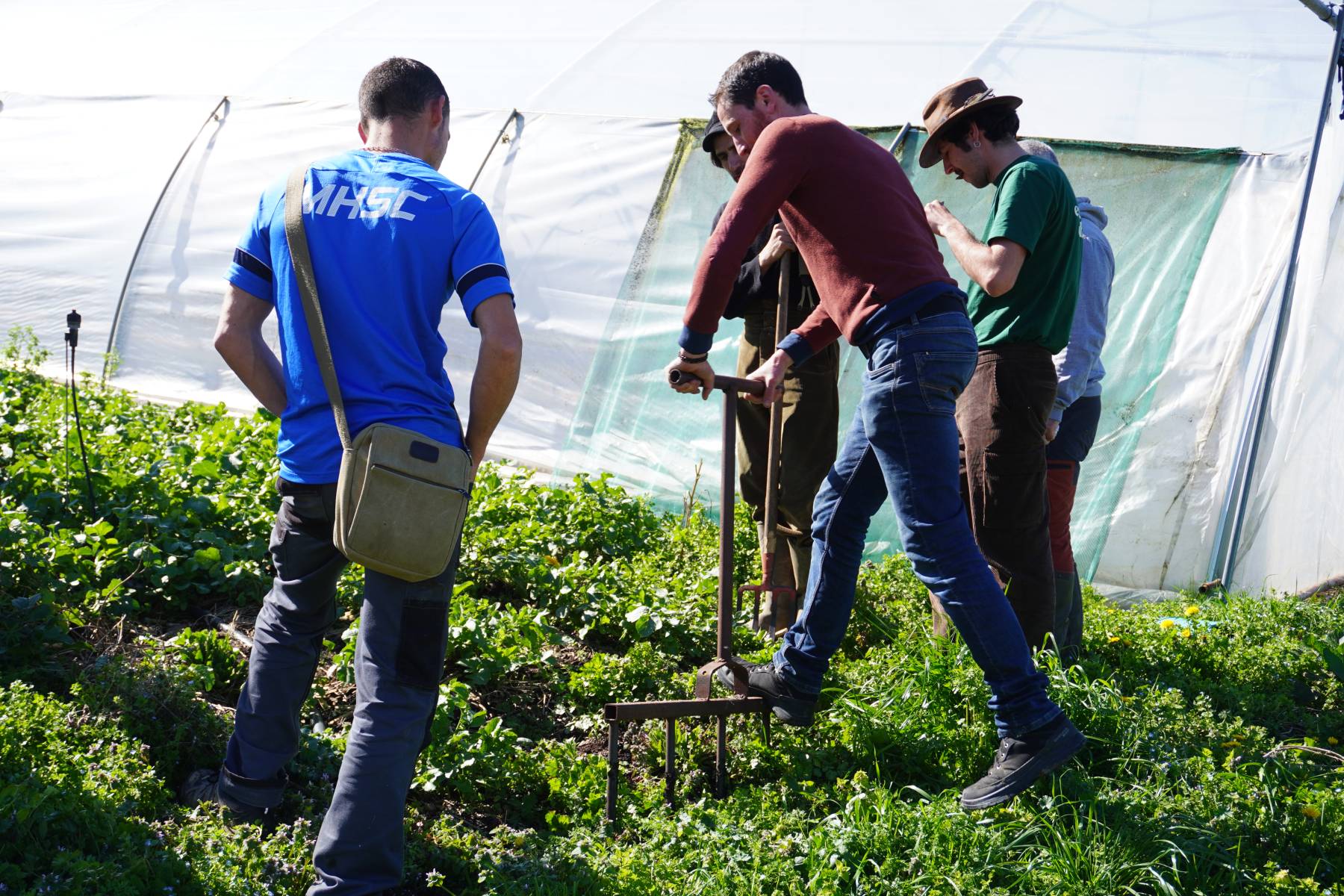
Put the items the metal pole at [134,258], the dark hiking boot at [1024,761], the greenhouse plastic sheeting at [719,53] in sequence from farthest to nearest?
the metal pole at [134,258], the greenhouse plastic sheeting at [719,53], the dark hiking boot at [1024,761]

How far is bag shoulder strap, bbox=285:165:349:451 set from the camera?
2.92 m

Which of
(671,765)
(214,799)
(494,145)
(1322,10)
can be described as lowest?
(214,799)

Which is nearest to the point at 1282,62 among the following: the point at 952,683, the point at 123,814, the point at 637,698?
the point at 952,683

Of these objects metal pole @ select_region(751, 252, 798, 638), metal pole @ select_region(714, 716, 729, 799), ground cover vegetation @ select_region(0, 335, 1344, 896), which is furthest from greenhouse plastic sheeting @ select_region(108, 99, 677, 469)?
metal pole @ select_region(714, 716, 729, 799)

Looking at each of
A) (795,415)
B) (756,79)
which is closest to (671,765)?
(795,415)

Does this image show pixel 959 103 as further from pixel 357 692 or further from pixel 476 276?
pixel 357 692

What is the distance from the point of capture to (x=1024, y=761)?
3258 mm

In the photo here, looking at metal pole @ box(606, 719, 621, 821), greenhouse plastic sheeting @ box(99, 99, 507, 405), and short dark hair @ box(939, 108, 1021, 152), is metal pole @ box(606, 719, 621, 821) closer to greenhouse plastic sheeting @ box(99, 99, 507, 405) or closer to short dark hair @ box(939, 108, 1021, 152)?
short dark hair @ box(939, 108, 1021, 152)

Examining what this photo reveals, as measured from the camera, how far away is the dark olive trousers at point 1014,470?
4.07 metres

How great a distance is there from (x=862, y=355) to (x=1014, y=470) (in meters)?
3.09

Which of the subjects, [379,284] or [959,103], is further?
[959,103]

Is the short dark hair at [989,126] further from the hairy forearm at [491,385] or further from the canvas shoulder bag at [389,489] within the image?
the canvas shoulder bag at [389,489]

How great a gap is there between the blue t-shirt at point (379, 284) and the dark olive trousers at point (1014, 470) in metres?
1.86

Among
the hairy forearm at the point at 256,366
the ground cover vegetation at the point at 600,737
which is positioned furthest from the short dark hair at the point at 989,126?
the hairy forearm at the point at 256,366
